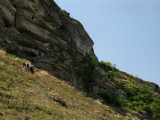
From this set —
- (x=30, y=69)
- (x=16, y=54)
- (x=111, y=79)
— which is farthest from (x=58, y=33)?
(x=111, y=79)

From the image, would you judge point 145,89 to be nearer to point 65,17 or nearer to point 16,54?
point 65,17

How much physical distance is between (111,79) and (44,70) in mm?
24585

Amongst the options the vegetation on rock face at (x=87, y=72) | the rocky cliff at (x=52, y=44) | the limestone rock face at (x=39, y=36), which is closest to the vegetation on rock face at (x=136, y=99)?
the rocky cliff at (x=52, y=44)

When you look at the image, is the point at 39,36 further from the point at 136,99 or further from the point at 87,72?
the point at 136,99

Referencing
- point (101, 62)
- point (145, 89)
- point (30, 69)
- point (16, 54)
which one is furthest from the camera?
point (101, 62)

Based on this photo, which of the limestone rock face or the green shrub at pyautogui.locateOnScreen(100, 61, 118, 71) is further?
the green shrub at pyautogui.locateOnScreen(100, 61, 118, 71)

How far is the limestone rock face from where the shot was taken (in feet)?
85.8

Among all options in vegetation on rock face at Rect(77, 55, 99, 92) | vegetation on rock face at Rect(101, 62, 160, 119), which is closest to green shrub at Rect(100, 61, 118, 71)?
vegetation on rock face at Rect(101, 62, 160, 119)

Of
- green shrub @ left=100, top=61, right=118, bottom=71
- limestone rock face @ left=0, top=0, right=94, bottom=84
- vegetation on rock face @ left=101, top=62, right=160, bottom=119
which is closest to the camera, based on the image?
limestone rock face @ left=0, top=0, right=94, bottom=84

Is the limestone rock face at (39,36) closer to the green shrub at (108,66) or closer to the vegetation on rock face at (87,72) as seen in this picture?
the vegetation on rock face at (87,72)

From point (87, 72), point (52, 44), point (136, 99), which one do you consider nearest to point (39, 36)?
point (52, 44)

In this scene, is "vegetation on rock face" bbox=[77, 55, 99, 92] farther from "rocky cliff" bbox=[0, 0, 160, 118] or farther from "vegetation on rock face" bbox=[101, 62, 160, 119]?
"vegetation on rock face" bbox=[101, 62, 160, 119]

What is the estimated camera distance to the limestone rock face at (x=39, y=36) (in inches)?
1030

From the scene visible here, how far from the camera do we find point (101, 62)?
5541cm
